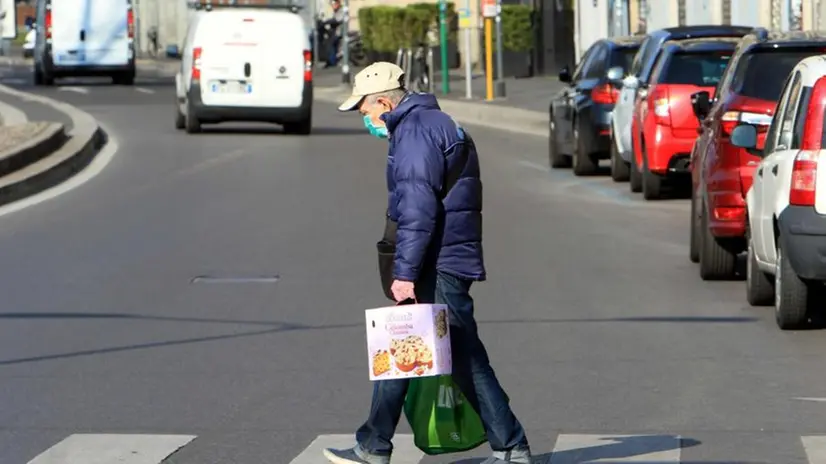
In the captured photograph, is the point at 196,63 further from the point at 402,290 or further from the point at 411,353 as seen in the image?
the point at 411,353

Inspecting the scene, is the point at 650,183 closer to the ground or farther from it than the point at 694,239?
closer to the ground

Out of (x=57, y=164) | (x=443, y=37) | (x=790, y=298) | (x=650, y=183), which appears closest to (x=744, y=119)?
(x=790, y=298)

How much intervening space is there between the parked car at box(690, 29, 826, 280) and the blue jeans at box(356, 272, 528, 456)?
645cm

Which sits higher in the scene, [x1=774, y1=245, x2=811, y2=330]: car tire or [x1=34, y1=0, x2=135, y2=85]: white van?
[x1=774, y1=245, x2=811, y2=330]: car tire

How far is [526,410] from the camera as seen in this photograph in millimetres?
9609

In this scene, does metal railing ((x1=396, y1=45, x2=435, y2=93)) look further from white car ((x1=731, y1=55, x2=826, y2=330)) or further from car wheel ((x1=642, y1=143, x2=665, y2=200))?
white car ((x1=731, y1=55, x2=826, y2=330))

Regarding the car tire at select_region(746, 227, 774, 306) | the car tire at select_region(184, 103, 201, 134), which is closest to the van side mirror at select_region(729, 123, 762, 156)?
the car tire at select_region(746, 227, 774, 306)

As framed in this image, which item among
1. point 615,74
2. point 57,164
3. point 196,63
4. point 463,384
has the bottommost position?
point 57,164

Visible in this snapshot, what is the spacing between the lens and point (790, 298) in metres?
11.9

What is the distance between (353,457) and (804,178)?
14.6ft

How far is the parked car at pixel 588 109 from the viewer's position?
24.6 metres

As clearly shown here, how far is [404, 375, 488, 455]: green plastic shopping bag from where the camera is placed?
778 cm

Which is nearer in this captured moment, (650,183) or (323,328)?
(323,328)

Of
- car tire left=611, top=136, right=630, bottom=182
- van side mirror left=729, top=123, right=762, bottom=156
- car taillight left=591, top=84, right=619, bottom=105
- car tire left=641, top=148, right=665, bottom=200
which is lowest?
car tire left=611, top=136, right=630, bottom=182
